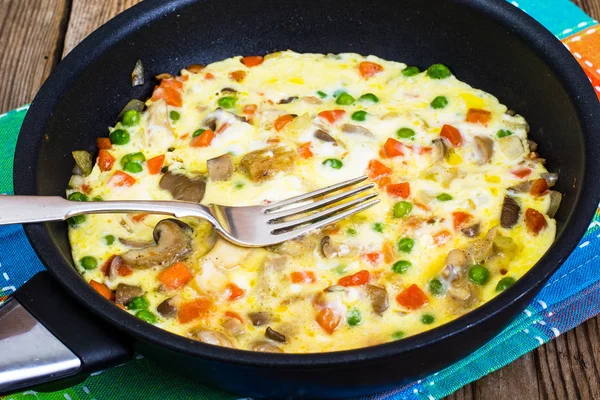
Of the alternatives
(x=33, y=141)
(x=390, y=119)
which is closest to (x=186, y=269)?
(x=33, y=141)

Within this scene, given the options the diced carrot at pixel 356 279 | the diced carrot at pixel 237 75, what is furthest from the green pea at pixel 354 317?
the diced carrot at pixel 237 75

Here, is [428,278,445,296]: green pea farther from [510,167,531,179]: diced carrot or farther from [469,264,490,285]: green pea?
[510,167,531,179]: diced carrot

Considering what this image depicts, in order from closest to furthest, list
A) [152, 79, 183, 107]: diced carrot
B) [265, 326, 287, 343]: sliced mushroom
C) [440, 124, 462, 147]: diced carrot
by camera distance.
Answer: [265, 326, 287, 343]: sliced mushroom, [440, 124, 462, 147]: diced carrot, [152, 79, 183, 107]: diced carrot

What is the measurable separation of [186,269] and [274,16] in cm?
205

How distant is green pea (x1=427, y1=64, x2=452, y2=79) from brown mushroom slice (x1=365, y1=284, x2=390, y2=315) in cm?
178

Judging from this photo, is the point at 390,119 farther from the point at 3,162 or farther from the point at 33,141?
the point at 3,162

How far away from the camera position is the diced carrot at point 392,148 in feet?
15.2

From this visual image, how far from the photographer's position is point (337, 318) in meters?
3.89

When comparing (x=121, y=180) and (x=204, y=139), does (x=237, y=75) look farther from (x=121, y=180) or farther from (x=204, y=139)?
(x=121, y=180)

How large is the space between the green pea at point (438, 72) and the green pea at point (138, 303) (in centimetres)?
237

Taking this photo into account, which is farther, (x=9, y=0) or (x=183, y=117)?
(x=9, y=0)

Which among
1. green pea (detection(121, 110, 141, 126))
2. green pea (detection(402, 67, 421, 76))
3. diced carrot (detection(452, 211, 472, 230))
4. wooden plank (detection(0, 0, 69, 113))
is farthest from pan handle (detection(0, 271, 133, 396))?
wooden plank (detection(0, 0, 69, 113))

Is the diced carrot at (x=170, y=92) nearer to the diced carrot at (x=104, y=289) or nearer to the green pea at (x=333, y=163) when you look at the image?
the green pea at (x=333, y=163)

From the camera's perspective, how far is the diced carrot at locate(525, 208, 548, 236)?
416 cm
